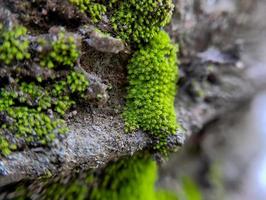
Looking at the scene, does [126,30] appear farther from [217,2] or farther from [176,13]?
[217,2]

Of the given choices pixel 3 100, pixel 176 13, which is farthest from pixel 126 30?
pixel 3 100

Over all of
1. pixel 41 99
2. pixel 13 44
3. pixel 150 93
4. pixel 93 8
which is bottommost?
pixel 41 99

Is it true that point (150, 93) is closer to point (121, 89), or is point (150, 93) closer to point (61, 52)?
point (121, 89)

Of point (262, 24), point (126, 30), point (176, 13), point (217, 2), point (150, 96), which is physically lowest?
point (150, 96)

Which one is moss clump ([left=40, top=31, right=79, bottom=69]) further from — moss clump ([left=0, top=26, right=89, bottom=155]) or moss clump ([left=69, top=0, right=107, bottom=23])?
moss clump ([left=69, top=0, right=107, bottom=23])

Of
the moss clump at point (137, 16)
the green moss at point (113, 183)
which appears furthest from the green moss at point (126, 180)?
the moss clump at point (137, 16)

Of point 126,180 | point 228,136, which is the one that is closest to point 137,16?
point 126,180

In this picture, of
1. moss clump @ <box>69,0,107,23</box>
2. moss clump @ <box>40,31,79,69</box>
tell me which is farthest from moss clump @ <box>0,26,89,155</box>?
moss clump @ <box>69,0,107,23</box>
